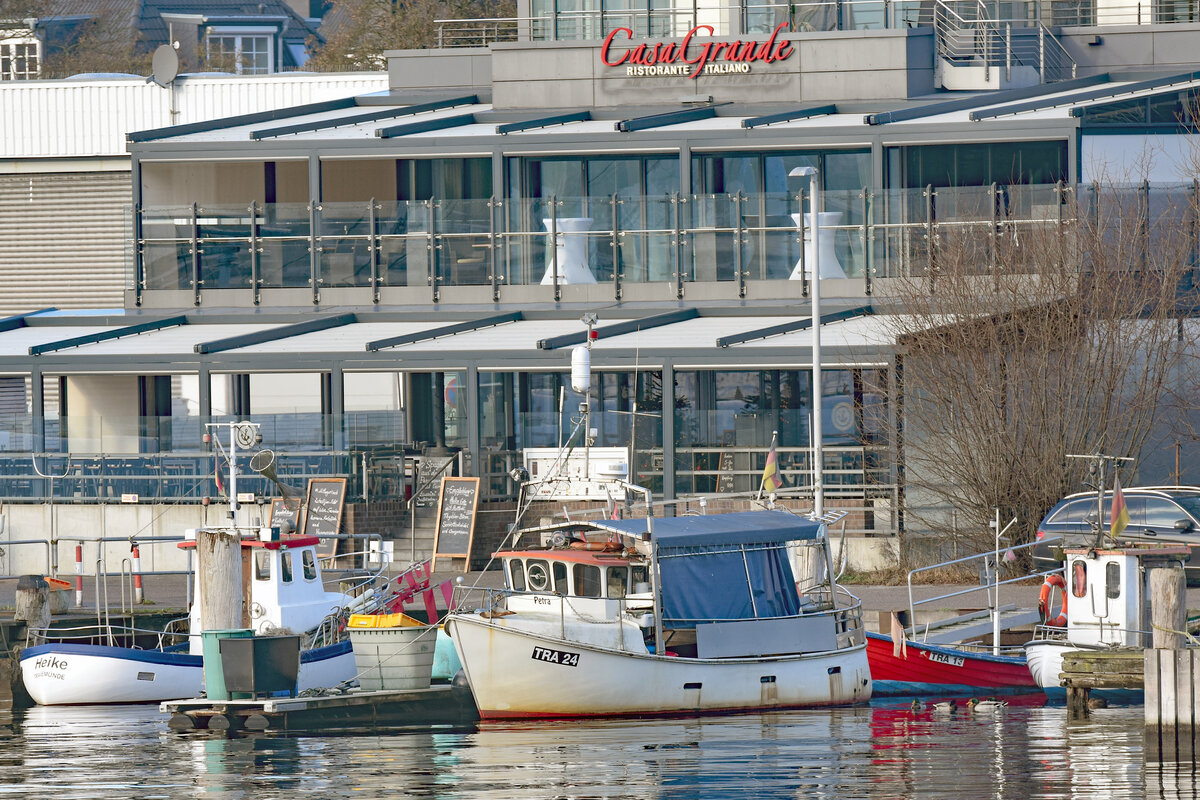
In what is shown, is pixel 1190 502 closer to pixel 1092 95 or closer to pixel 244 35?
pixel 1092 95

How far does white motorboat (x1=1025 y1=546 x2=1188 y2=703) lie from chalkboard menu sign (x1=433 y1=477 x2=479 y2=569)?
12.4 m

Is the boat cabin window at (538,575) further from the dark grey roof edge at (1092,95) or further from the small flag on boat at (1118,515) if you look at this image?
the dark grey roof edge at (1092,95)

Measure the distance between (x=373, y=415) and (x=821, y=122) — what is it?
11.0 metres

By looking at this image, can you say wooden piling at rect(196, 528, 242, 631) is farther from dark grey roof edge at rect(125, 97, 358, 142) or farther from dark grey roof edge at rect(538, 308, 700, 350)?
Result: dark grey roof edge at rect(125, 97, 358, 142)

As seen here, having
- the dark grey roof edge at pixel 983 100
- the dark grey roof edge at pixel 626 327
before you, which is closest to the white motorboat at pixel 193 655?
the dark grey roof edge at pixel 626 327

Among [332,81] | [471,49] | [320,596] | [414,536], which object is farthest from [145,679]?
[332,81]

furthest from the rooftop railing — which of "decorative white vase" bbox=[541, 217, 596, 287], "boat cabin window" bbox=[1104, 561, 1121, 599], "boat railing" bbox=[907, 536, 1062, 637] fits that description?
"boat cabin window" bbox=[1104, 561, 1121, 599]

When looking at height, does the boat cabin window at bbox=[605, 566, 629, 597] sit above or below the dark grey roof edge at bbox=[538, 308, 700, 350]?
below

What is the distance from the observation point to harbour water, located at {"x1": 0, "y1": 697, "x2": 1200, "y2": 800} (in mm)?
19016

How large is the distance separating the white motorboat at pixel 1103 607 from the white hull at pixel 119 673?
895cm

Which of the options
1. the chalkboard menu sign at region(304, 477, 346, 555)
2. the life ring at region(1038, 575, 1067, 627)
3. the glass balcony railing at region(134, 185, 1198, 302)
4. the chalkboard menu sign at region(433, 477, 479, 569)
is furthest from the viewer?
the glass balcony railing at region(134, 185, 1198, 302)

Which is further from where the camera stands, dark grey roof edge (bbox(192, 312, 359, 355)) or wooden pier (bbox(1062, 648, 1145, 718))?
dark grey roof edge (bbox(192, 312, 359, 355))

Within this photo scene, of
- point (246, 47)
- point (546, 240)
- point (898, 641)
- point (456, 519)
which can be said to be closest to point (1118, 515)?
point (898, 641)

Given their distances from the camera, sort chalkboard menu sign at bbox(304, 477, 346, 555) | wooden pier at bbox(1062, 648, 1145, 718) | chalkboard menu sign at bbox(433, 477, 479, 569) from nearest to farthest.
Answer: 1. wooden pier at bbox(1062, 648, 1145, 718)
2. chalkboard menu sign at bbox(433, 477, 479, 569)
3. chalkboard menu sign at bbox(304, 477, 346, 555)
